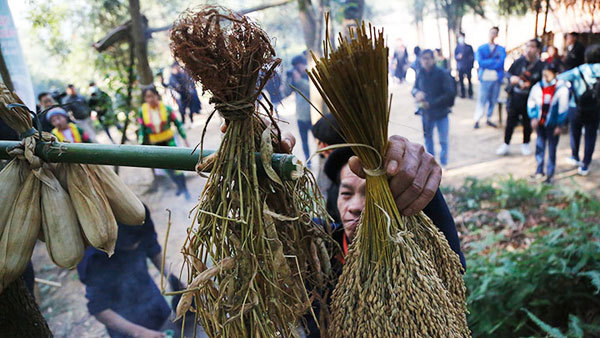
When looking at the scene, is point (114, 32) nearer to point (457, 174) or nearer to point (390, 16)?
point (457, 174)

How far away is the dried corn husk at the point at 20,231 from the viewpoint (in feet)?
4.17

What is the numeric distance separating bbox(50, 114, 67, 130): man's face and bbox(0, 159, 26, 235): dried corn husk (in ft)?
14.4

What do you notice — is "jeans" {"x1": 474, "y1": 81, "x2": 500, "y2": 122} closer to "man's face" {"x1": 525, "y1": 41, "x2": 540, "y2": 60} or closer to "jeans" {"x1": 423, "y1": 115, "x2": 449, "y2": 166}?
"man's face" {"x1": 525, "y1": 41, "x2": 540, "y2": 60}

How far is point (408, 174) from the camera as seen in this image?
1.02 metres

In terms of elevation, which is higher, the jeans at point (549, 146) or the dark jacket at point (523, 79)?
the dark jacket at point (523, 79)

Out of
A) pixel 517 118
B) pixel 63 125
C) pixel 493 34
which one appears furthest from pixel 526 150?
pixel 63 125

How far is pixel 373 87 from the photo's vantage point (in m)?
0.92

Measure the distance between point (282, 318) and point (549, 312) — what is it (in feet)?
9.03

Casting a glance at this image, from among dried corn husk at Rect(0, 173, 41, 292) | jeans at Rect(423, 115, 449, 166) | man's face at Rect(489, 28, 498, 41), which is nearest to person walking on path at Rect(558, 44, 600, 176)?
jeans at Rect(423, 115, 449, 166)

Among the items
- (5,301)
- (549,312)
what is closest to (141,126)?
(5,301)

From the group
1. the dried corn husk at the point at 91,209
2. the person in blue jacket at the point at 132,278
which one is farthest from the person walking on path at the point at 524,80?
the dried corn husk at the point at 91,209

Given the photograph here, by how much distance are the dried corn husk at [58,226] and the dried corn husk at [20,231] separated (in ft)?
0.08

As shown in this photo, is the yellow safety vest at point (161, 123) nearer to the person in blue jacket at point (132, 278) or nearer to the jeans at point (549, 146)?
the person in blue jacket at point (132, 278)

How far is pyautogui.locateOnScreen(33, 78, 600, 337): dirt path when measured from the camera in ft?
14.1
